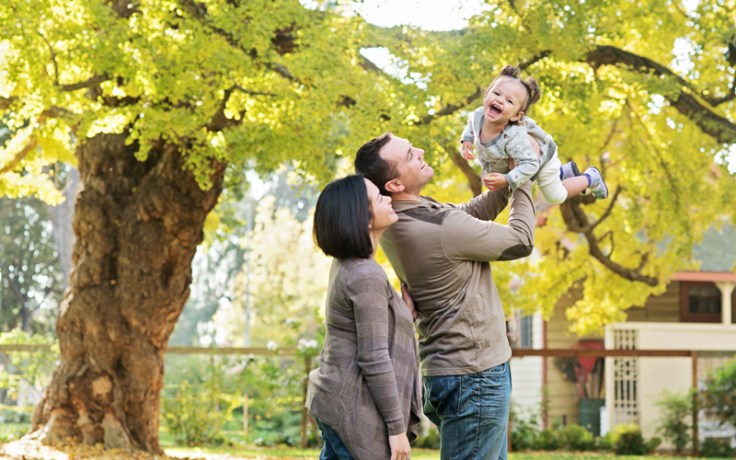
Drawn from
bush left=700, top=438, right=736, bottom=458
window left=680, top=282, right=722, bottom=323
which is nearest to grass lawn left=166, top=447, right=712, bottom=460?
bush left=700, top=438, right=736, bottom=458

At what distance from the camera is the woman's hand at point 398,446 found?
3367 millimetres

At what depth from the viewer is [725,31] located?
397 inches

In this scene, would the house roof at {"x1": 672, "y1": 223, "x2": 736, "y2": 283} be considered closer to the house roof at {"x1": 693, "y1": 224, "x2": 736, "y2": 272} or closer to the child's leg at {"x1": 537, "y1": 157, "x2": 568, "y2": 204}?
the house roof at {"x1": 693, "y1": 224, "x2": 736, "y2": 272}

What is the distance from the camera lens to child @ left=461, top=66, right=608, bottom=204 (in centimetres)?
370

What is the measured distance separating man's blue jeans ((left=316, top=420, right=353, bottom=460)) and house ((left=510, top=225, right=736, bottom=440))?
41.3 feet

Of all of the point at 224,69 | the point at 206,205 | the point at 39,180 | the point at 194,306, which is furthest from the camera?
the point at 194,306

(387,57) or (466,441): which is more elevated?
(387,57)

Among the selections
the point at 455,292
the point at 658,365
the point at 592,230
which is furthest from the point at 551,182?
the point at 658,365

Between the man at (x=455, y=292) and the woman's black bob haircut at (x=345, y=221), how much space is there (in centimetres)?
24

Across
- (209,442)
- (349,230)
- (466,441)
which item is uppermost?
(349,230)

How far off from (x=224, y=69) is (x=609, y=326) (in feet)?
38.7

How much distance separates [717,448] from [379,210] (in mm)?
12987

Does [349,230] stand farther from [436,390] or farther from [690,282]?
[690,282]

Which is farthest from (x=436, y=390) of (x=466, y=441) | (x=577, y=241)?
(x=577, y=241)
